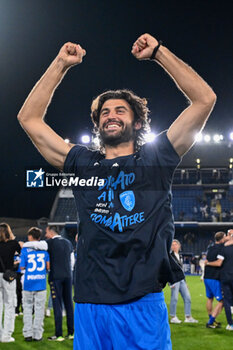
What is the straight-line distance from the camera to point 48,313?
36.9 ft

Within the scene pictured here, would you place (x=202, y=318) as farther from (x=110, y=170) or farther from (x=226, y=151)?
(x=226, y=151)

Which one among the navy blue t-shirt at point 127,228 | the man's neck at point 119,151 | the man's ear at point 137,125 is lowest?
the navy blue t-shirt at point 127,228

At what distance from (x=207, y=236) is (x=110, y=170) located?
36607 mm

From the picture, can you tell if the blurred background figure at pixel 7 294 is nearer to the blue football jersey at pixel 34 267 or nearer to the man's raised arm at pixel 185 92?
the blue football jersey at pixel 34 267

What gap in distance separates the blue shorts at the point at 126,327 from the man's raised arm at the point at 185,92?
88 cm

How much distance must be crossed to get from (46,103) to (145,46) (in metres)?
0.69

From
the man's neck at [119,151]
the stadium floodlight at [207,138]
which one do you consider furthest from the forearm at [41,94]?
the stadium floodlight at [207,138]

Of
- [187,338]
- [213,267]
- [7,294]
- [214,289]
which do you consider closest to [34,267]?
[7,294]

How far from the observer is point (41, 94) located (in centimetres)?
240

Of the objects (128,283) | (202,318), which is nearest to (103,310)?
(128,283)

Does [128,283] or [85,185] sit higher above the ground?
[85,185]

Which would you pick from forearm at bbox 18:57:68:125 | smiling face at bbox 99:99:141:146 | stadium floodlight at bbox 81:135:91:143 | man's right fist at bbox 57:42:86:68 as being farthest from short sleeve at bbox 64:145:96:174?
stadium floodlight at bbox 81:135:91:143

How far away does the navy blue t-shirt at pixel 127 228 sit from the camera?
208 centimetres

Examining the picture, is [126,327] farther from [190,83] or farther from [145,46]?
[145,46]
